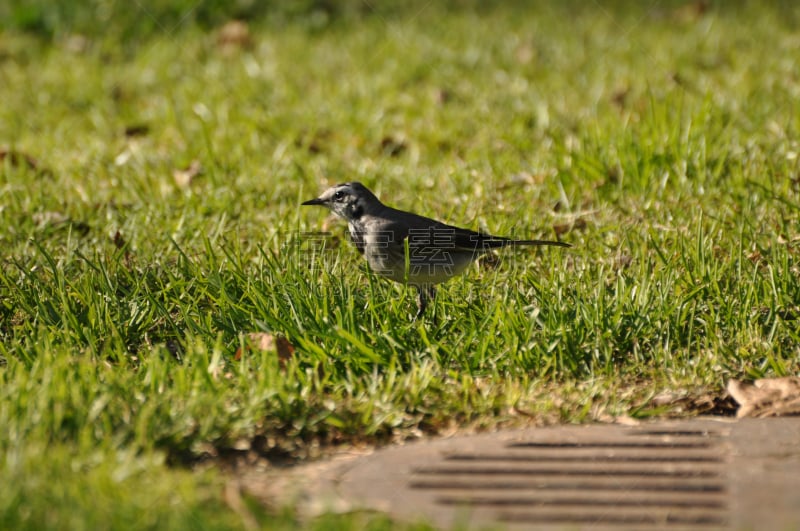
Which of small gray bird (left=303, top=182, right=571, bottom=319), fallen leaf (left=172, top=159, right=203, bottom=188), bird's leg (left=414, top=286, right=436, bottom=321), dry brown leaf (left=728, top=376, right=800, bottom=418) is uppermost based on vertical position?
fallen leaf (left=172, top=159, right=203, bottom=188)

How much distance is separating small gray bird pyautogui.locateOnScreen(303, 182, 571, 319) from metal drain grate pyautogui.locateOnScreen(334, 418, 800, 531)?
1299 millimetres

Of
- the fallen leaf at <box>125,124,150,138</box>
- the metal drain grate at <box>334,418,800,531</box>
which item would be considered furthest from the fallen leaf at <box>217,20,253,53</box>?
the metal drain grate at <box>334,418,800,531</box>

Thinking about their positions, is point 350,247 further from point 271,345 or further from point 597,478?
point 597,478

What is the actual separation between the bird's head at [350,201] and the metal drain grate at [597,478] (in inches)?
73.0

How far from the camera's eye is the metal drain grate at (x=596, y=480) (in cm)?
287

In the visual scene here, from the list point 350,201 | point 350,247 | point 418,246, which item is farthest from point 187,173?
point 418,246

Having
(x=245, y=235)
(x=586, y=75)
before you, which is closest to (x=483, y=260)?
(x=245, y=235)

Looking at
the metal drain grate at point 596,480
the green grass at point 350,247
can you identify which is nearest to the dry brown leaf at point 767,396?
the green grass at point 350,247

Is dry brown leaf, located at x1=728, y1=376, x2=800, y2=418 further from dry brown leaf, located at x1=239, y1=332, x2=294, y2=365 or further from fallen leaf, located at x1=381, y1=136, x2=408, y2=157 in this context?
fallen leaf, located at x1=381, y1=136, x2=408, y2=157

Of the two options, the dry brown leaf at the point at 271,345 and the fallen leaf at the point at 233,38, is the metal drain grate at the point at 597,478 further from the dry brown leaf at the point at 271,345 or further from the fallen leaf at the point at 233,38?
the fallen leaf at the point at 233,38

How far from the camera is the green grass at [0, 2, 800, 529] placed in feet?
11.5

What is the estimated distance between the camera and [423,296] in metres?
4.73

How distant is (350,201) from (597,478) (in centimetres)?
238

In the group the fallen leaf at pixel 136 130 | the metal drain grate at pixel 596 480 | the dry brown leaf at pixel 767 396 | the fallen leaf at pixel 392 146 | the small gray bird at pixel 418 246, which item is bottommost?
the metal drain grate at pixel 596 480
